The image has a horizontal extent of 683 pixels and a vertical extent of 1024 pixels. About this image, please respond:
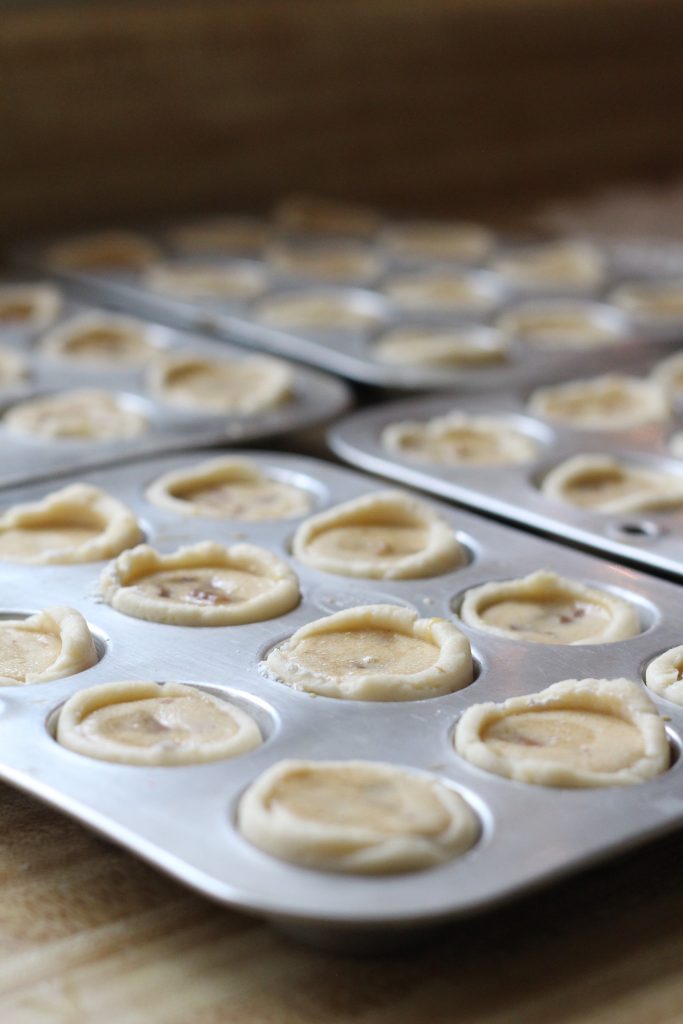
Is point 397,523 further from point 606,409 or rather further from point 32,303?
point 32,303

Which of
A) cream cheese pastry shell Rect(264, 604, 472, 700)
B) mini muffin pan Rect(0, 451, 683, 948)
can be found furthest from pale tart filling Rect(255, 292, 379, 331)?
cream cheese pastry shell Rect(264, 604, 472, 700)

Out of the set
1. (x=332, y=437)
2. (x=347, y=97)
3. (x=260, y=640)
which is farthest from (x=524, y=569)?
(x=347, y=97)

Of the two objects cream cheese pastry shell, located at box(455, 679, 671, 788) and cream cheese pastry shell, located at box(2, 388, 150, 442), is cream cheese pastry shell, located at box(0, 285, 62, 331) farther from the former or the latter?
cream cheese pastry shell, located at box(455, 679, 671, 788)

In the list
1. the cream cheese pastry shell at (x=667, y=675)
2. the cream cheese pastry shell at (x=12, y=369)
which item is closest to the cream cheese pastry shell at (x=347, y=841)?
the cream cheese pastry shell at (x=667, y=675)

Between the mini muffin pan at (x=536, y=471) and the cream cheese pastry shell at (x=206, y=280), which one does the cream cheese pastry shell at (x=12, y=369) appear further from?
the mini muffin pan at (x=536, y=471)

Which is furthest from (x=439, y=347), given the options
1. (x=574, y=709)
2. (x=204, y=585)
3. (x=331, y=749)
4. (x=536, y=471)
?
(x=331, y=749)

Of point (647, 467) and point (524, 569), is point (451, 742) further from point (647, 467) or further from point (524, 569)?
point (647, 467)
